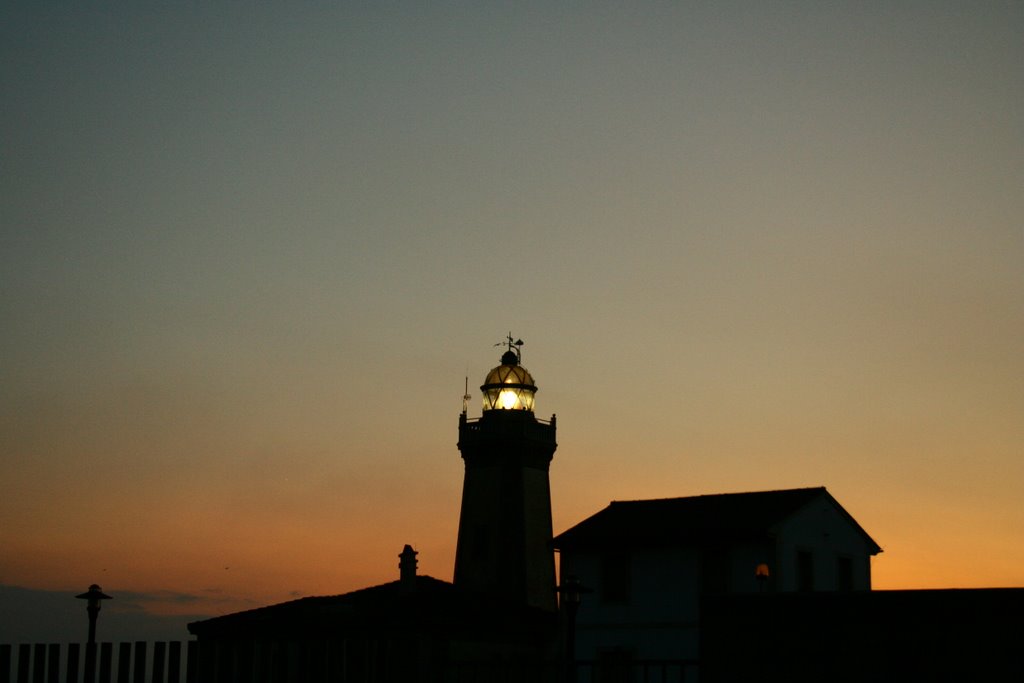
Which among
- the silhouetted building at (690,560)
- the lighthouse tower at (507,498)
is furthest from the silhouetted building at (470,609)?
the silhouetted building at (690,560)

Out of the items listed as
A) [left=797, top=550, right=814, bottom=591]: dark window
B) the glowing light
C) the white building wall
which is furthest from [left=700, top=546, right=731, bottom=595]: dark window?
the glowing light

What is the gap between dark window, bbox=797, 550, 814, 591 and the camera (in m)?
41.6

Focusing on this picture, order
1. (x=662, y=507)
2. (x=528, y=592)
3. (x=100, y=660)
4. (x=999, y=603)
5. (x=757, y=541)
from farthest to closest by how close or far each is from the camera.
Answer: (x=528, y=592) → (x=662, y=507) → (x=757, y=541) → (x=999, y=603) → (x=100, y=660)

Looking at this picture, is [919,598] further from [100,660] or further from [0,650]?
[0,650]

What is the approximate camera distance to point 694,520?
42.9 metres

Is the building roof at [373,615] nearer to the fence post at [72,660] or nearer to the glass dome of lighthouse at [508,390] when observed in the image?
the glass dome of lighthouse at [508,390]

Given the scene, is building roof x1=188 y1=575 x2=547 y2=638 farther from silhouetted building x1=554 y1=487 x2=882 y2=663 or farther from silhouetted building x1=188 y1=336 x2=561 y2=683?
silhouetted building x1=554 y1=487 x2=882 y2=663

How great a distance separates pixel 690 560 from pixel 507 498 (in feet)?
50.3

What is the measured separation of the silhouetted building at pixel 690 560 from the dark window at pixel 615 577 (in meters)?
0.03

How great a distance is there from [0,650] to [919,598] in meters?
11.9

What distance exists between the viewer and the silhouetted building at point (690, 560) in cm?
4091

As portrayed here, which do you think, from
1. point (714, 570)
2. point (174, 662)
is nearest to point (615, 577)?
point (714, 570)

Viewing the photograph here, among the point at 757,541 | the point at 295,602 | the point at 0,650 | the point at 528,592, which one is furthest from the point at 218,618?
the point at 0,650

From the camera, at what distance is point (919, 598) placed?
62.2ft
